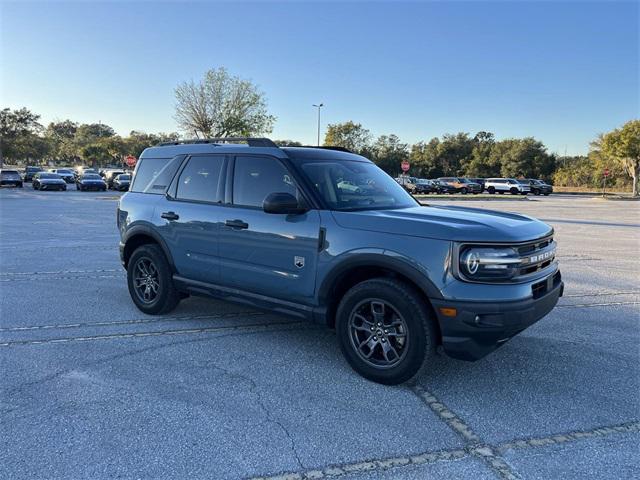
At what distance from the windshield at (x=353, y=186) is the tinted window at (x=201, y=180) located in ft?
3.41

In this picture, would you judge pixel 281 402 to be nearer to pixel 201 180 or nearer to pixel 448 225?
pixel 448 225

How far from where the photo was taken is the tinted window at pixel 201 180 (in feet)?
16.5

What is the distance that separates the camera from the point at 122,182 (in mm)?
38719

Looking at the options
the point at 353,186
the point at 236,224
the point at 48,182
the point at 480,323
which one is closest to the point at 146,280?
the point at 236,224

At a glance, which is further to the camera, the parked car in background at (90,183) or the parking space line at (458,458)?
the parked car in background at (90,183)

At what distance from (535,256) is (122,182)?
3904 cm

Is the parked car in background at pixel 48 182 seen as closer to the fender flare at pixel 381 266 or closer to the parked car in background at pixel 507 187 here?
the parked car in background at pixel 507 187

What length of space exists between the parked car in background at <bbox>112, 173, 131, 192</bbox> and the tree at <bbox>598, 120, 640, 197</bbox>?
126 ft

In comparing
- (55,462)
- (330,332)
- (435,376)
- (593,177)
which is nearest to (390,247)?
(435,376)

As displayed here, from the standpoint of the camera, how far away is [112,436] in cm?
310

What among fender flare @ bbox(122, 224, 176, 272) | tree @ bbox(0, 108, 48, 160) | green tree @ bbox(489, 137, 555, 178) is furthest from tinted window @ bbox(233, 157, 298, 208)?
green tree @ bbox(489, 137, 555, 178)

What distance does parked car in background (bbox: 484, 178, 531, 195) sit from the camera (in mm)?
47562


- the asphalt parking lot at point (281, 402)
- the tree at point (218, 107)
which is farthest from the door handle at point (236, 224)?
the tree at point (218, 107)

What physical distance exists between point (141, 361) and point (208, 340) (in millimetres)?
720
